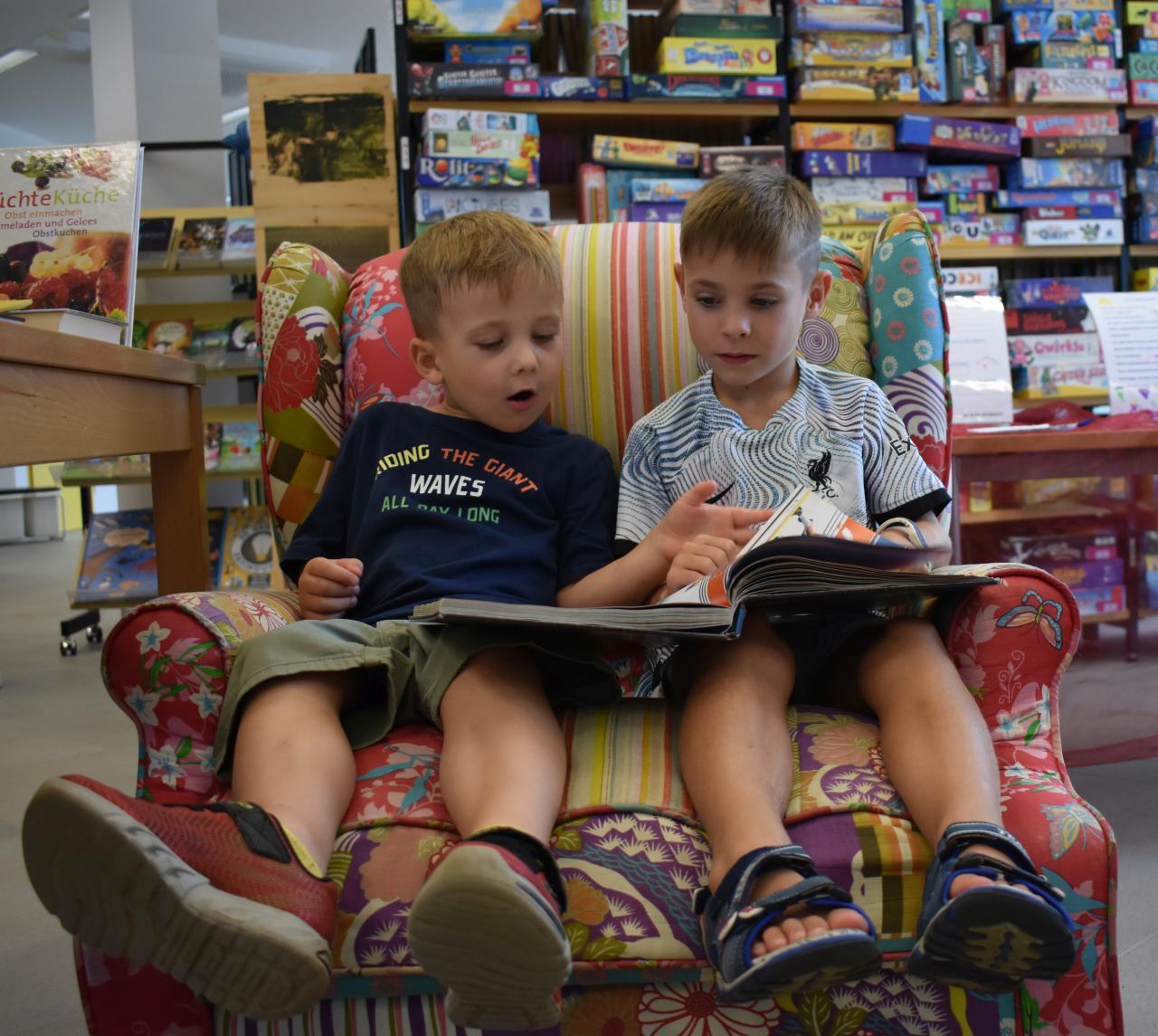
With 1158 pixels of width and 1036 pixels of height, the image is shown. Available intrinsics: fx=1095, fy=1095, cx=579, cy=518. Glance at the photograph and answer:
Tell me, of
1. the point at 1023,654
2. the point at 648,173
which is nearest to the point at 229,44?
the point at 648,173

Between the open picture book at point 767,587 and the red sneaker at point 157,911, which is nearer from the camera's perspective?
the red sneaker at point 157,911

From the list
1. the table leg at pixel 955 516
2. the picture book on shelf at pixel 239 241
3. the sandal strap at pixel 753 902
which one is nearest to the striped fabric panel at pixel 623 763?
the sandal strap at pixel 753 902

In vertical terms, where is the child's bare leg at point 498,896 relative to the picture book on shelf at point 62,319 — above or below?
below

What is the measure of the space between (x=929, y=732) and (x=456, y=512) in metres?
0.55

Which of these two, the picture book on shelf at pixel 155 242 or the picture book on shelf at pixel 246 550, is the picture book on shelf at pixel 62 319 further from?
the picture book on shelf at pixel 155 242

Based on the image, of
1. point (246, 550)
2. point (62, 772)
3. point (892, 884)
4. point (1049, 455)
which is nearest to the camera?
point (892, 884)

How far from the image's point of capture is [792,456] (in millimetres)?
1217

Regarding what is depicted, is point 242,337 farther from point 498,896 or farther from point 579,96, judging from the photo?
point 498,896

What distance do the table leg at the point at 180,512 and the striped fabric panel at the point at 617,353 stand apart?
0.52m

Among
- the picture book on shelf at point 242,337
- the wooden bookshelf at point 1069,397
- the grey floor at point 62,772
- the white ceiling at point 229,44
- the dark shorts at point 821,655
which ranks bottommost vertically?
the grey floor at point 62,772

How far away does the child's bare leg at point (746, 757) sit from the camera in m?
0.77

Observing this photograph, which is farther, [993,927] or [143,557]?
[143,557]

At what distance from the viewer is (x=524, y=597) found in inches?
45.5

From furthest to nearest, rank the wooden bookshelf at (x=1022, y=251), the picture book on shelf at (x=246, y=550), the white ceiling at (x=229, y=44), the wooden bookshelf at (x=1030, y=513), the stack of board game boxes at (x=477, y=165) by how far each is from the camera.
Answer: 1. the white ceiling at (x=229, y=44)
2. the picture book on shelf at (x=246, y=550)
3. the wooden bookshelf at (x=1022, y=251)
4. the stack of board game boxes at (x=477, y=165)
5. the wooden bookshelf at (x=1030, y=513)
